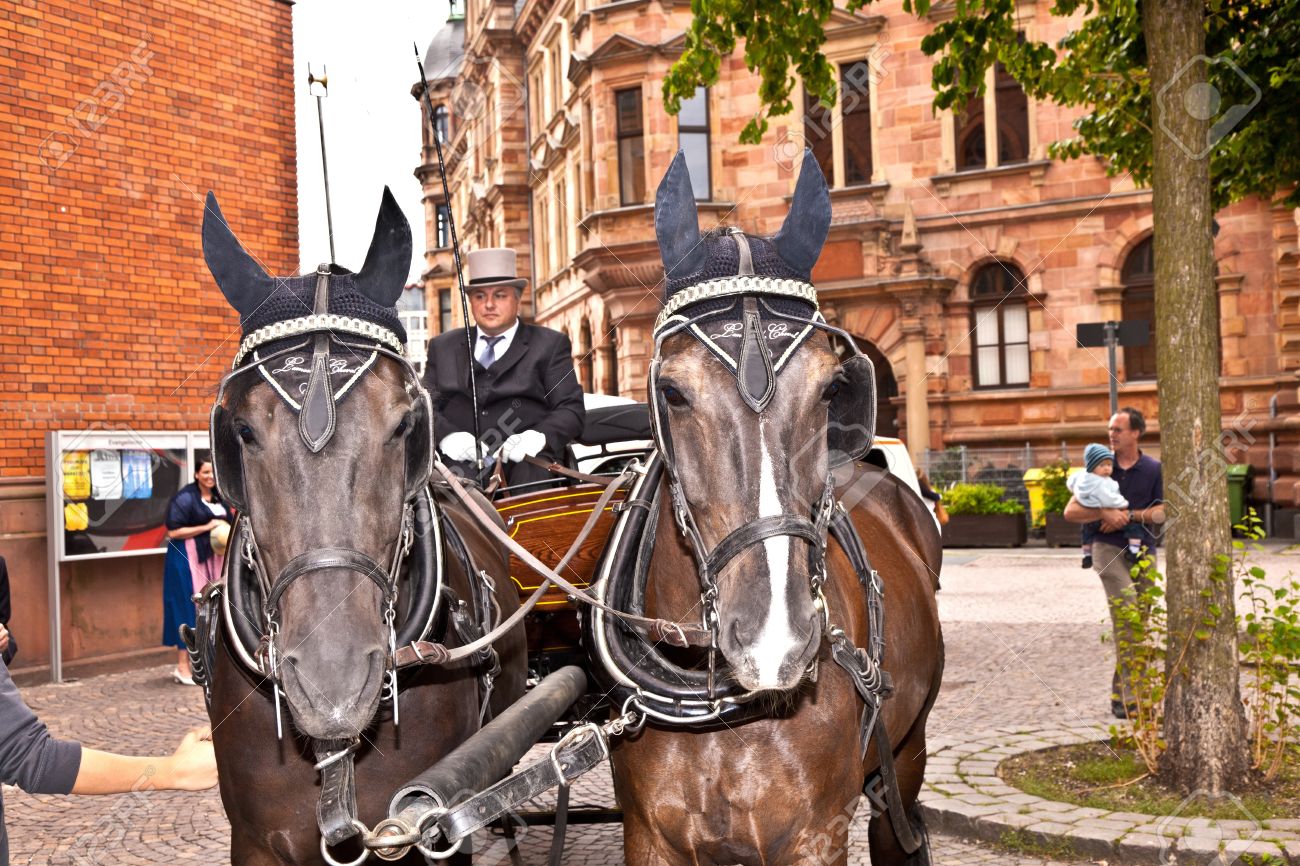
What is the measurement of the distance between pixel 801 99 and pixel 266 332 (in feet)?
85.8

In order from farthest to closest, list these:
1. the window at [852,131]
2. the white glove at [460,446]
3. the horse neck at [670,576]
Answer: the window at [852,131]
the white glove at [460,446]
the horse neck at [670,576]

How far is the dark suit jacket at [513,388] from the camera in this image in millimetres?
5453

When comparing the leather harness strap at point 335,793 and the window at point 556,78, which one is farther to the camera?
the window at point 556,78

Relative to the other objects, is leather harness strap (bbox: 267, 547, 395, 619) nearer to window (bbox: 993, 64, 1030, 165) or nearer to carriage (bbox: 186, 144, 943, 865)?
carriage (bbox: 186, 144, 943, 865)

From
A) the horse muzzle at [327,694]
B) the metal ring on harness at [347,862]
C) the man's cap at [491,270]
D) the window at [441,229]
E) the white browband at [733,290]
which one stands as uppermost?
the window at [441,229]

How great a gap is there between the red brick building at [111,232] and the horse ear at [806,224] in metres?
10.6

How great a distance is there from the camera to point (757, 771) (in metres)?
3.09

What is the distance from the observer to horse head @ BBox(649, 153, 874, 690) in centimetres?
270

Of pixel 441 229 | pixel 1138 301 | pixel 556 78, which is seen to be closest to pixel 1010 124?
pixel 1138 301

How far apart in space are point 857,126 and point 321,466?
90.3 ft


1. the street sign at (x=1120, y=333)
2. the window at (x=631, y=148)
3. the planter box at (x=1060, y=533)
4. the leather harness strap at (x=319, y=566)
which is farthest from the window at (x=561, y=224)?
the leather harness strap at (x=319, y=566)

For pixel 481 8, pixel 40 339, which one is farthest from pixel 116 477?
pixel 481 8

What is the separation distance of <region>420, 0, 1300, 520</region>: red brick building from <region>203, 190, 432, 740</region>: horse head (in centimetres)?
2306

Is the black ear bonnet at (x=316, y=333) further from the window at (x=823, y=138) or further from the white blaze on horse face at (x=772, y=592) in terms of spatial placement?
the window at (x=823, y=138)
